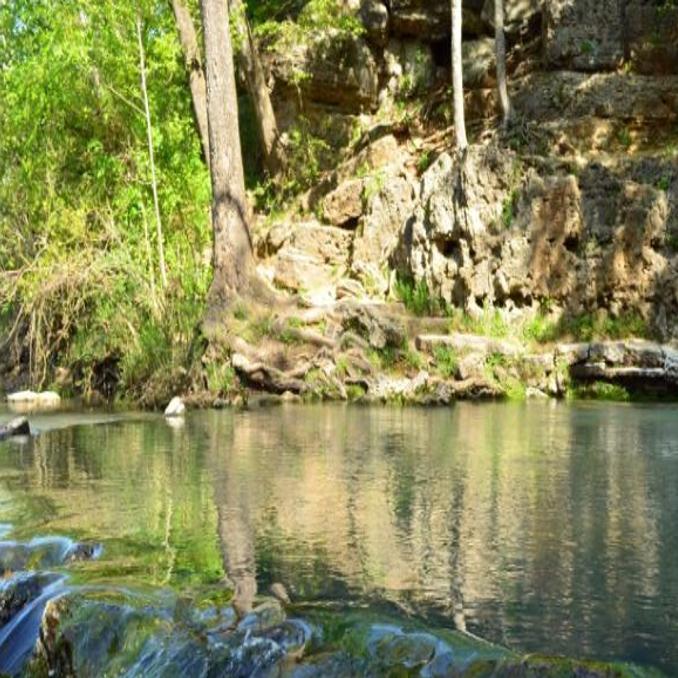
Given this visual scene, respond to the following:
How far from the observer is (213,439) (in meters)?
10.5

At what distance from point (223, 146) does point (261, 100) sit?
21.7 ft

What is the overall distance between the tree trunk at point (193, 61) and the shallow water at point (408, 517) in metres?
10.9

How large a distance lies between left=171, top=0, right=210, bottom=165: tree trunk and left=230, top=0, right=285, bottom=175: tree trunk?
5.61 feet

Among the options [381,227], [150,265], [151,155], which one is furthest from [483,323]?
[151,155]

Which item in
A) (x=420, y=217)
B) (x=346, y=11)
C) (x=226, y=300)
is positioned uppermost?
(x=346, y=11)

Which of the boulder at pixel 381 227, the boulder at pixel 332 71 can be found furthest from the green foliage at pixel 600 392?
the boulder at pixel 332 71

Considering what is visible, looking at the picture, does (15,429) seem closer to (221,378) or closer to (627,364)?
(221,378)

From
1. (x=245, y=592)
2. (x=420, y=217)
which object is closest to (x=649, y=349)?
(x=420, y=217)

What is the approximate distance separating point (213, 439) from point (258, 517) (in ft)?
13.8

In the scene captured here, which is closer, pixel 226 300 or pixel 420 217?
pixel 226 300

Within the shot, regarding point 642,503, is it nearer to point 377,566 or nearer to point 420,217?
point 377,566

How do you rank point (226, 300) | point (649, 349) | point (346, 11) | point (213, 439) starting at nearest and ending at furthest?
point (213, 439) → point (649, 349) → point (226, 300) → point (346, 11)

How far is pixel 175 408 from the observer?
13.9 m

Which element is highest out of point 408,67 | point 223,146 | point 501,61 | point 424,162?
point 408,67
